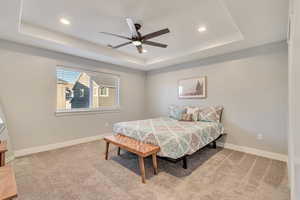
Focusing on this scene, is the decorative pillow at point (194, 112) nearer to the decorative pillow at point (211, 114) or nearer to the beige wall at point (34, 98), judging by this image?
the decorative pillow at point (211, 114)

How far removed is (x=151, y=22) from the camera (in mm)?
2617

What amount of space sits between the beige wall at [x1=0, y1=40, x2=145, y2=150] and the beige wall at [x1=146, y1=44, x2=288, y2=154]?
3594 mm

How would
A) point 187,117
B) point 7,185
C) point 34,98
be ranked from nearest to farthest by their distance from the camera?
point 7,185, point 34,98, point 187,117

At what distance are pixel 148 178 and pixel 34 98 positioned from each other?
10.2ft

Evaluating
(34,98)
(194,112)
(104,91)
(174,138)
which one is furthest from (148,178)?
(104,91)

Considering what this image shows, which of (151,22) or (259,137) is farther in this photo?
(259,137)

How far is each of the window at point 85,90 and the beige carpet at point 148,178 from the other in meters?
1.42

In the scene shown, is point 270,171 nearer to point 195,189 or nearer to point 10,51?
point 195,189

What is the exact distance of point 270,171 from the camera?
2428 millimetres

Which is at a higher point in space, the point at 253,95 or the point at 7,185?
the point at 253,95

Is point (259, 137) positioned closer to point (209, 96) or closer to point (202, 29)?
point (209, 96)

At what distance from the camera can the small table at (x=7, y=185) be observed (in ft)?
3.52

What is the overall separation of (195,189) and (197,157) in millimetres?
1162

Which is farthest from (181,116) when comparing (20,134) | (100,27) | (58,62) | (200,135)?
(20,134)
